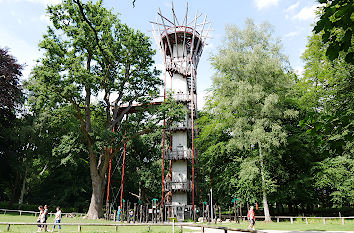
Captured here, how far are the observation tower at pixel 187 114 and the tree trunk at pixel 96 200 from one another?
575 centimetres

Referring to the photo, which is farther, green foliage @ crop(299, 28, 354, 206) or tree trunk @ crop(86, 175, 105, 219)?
tree trunk @ crop(86, 175, 105, 219)

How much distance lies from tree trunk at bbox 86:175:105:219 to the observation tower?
5.75 m

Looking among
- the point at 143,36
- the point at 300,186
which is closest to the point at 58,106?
the point at 143,36

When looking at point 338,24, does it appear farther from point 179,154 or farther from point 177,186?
point 179,154

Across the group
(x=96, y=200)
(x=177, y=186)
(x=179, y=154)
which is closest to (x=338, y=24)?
(x=96, y=200)

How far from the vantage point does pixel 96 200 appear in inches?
909

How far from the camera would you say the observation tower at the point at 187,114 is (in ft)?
86.7

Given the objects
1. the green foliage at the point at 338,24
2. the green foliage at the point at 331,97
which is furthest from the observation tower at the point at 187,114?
A: the green foliage at the point at 338,24

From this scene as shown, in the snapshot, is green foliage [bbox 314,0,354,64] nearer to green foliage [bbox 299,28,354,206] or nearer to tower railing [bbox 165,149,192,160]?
green foliage [bbox 299,28,354,206]

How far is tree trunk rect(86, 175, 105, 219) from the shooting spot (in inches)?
893

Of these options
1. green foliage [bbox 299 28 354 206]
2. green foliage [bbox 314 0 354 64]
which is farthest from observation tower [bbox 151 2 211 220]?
green foliage [bbox 314 0 354 64]

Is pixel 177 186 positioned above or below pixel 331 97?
below

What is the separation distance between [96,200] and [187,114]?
40.5 ft

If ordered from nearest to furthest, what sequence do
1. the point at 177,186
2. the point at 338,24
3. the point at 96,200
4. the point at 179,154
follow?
the point at 338,24
the point at 96,200
the point at 177,186
the point at 179,154
